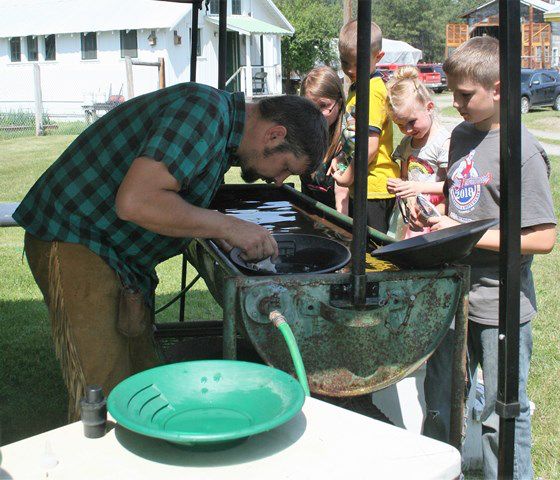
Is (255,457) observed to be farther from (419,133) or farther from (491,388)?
(419,133)

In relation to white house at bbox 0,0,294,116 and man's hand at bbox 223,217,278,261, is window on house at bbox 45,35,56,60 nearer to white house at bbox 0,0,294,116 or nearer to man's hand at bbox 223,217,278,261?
white house at bbox 0,0,294,116

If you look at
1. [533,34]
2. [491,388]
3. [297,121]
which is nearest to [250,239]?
[297,121]

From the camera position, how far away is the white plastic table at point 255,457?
4.62ft

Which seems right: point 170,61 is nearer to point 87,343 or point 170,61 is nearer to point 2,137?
point 2,137

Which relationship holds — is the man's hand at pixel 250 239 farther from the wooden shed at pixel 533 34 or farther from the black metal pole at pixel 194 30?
the wooden shed at pixel 533 34

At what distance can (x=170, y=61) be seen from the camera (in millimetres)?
29703

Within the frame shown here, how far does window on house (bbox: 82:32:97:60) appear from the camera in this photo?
3062cm

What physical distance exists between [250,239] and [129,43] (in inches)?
1170

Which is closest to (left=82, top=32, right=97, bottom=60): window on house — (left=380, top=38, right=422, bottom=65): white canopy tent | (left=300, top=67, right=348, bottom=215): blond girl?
A: (left=380, top=38, right=422, bottom=65): white canopy tent

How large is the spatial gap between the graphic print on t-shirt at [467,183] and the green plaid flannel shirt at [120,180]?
84cm

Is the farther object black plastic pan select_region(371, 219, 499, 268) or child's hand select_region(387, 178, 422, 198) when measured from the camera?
child's hand select_region(387, 178, 422, 198)

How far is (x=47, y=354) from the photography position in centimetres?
470

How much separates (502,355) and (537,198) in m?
0.58

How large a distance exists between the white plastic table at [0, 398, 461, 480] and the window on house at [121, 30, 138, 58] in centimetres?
3000
